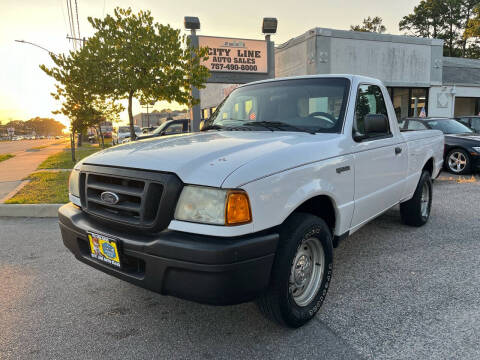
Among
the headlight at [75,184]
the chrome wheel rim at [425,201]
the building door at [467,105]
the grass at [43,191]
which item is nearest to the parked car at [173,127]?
the grass at [43,191]

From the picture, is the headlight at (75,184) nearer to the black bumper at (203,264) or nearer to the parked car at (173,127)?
the black bumper at (203,264)

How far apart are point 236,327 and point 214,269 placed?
2.98ft

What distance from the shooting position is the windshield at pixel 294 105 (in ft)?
10.5

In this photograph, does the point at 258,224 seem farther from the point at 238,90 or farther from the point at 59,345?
the point at 238,90

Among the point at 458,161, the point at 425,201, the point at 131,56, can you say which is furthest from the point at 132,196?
the point at 458,161

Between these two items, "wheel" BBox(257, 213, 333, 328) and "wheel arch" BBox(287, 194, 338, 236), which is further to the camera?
"wheel arch" BBox(287, 194, 338, 236)

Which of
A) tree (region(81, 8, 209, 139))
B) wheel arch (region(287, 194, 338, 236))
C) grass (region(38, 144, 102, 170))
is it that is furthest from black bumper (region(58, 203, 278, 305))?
grass (region(38, 144, 102, 170))

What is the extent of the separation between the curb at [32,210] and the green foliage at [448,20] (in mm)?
50060

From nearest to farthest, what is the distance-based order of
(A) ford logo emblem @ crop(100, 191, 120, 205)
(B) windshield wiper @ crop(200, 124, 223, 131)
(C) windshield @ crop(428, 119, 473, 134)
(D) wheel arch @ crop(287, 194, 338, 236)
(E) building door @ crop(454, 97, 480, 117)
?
(A) ford logo emblem @ crop(100, 191, 120, 205)
(D) wheel arch @ crop(287, 194, 338, 236)
(B) windshield wiper @ crop(200, 124, 223, 131)
(C) windshield @ crop(428, 119, 473, 134)
(E) building door @ crop(454, 97, 480, 117)

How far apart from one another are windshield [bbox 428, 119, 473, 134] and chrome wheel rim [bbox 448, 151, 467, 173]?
0.70 m

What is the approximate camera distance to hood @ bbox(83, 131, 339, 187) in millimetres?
2123

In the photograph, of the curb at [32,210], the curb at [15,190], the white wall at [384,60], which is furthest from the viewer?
the white wall at [384,60]

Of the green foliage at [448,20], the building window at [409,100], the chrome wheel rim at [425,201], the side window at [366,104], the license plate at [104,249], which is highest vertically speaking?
the green foliage at [448,20]

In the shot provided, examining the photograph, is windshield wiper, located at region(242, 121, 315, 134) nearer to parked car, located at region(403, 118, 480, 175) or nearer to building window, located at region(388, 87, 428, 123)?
parked car, located at region(403, 118, 480, 175)
